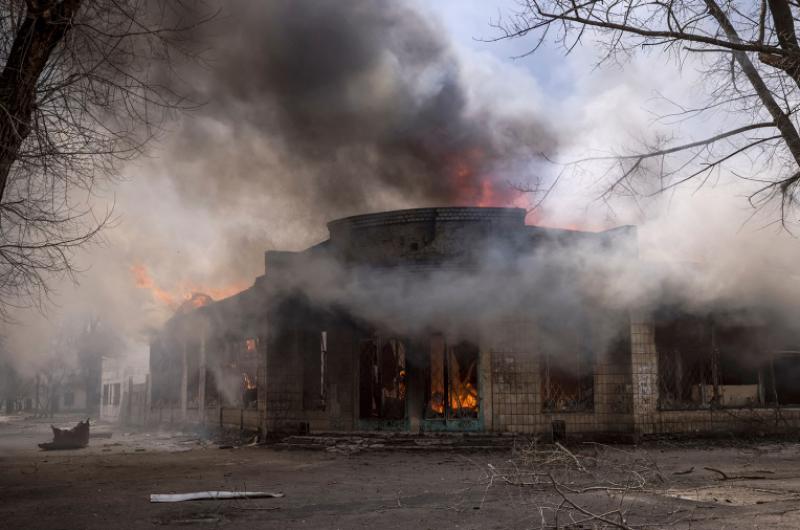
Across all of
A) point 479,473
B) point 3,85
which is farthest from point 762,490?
point 3,85

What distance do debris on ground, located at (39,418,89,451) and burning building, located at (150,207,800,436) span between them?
5406 mm

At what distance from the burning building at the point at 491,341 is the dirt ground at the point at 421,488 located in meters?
1.30

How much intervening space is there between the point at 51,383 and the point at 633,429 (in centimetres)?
5338

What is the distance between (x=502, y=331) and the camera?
15.0 metres

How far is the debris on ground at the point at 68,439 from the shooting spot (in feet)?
57.4

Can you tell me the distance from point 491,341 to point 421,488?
6181 millimetres

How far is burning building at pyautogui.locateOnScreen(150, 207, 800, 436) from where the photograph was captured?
587 inches

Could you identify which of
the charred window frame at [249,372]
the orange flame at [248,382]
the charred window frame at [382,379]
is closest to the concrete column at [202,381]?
the charred window frame at [249,372]

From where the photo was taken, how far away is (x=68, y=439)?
1783cm

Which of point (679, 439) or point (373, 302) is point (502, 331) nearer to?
point (373, 302)

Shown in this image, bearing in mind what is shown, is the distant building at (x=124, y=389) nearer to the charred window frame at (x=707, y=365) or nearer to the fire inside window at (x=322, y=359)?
the fire inside window at (x=322, y=359)

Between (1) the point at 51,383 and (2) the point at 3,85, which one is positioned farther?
(1) the point at 51,383

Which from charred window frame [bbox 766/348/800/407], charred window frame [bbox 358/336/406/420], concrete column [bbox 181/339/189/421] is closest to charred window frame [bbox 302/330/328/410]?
charred window frame [bbox 358/336/406/420]

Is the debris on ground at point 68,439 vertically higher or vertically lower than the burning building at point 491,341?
lower
